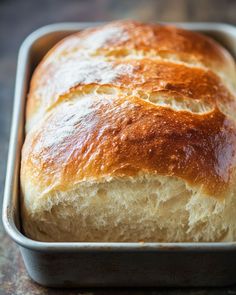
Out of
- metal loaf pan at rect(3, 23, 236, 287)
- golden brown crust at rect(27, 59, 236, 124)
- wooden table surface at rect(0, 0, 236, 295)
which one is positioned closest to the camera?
metal loaf pan at rect(3, 23, 236, 287)

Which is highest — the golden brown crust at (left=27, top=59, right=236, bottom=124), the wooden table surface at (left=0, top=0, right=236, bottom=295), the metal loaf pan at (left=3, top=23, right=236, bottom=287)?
the golden brown crust at (left=27, top=59, right=236, bottom=124)

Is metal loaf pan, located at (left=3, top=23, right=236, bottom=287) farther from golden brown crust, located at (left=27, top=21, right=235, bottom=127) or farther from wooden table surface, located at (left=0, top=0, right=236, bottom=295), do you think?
wooden table surface, located at (left=0, top=0, right=236, bottom=295)

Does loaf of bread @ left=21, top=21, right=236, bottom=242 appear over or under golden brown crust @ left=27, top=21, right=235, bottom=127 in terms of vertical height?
under

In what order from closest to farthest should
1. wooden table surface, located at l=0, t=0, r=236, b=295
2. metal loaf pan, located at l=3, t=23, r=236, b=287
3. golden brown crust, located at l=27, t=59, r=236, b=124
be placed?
metal loaf pan, located at l=3, t=23, r=236, b=287 → golden brown crust, located at l=27, t=59, r=236, b=124 → wooden table surface, located at l=0, t=0, r=236, b=295

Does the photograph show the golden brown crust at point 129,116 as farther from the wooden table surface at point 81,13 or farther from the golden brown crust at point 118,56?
the wooden table surface at point 81,13

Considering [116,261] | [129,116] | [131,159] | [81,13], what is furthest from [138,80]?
[81,13]

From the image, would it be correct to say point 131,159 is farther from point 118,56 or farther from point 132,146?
point 118,56

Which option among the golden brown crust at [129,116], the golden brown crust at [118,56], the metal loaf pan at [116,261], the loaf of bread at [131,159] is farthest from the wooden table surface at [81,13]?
the metal loaf pan at [116,261]

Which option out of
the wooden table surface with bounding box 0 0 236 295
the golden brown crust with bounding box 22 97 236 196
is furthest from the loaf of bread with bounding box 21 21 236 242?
the wooden table surface with bounding box 0 0 236 295
